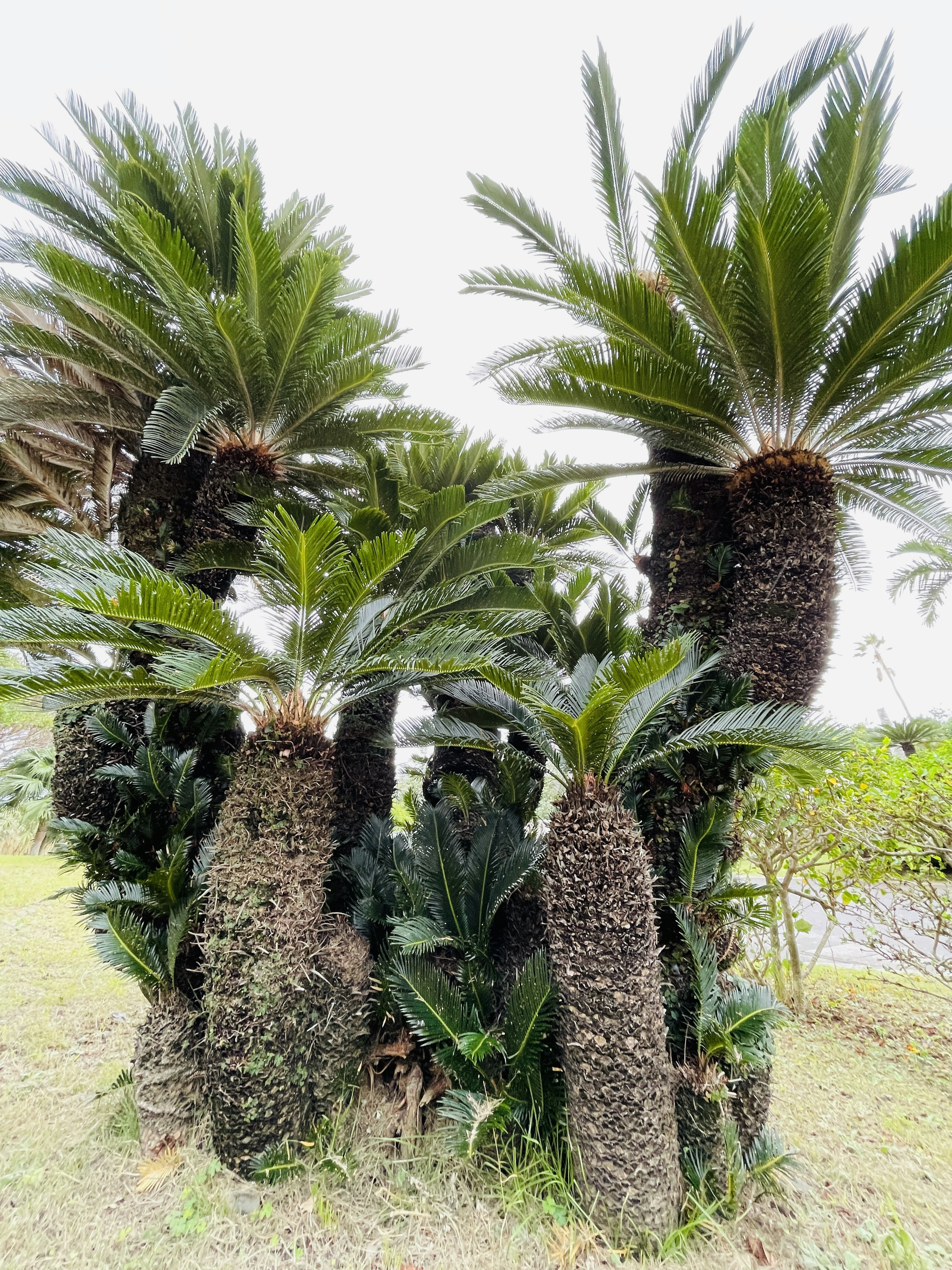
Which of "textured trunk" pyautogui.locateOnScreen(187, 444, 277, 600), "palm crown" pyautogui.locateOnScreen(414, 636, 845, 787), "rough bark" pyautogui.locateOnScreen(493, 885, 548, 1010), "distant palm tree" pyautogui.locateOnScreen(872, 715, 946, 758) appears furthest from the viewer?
"distant palm tree" pyautogui.locateOnScreen(872, 715, 946, 758)

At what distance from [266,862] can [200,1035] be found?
1471 millimetres

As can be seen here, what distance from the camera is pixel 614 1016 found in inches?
113

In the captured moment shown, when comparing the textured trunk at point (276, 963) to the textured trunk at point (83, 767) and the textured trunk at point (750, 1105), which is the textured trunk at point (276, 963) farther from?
the textured trunk at point (750, 1105)

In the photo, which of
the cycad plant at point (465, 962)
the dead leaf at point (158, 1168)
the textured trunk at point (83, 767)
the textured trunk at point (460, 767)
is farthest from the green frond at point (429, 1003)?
the textured trunk at point (83, 767)

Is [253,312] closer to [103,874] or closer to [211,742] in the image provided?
[211,742]

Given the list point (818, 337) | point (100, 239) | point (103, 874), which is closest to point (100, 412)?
point (100, 239)

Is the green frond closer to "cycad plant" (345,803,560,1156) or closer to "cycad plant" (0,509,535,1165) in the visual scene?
"cycad plant" (345,803,560,1156)

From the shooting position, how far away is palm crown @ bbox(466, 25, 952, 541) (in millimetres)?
3104

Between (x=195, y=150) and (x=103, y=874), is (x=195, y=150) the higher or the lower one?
the higher one

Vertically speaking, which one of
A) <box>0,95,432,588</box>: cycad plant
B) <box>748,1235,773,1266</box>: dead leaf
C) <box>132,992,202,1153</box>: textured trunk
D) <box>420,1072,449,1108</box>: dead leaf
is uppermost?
<box>0,95,432,588</box>: cycad plant

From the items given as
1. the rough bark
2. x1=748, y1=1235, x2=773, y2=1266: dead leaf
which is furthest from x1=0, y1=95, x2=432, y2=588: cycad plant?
x1=748, y1=1235, x2=773, y2=1266: dead leaf

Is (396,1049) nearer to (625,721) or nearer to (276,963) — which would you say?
(276,963)

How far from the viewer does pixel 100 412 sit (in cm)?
471

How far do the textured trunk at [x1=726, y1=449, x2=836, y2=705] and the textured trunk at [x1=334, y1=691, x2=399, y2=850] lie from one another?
A: 10.2 ft
